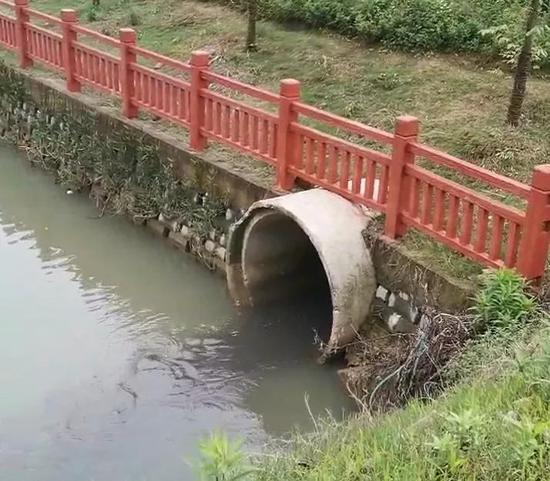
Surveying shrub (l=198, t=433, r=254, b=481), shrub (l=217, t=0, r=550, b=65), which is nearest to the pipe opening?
shrub (l=198, t=433, r=254, b=481)

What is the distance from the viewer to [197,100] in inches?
297

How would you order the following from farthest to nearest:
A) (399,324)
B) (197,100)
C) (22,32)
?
(22,32), (197,100), (399,324)

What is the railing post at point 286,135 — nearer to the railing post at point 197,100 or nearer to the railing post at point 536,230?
the railing post at point 197,100

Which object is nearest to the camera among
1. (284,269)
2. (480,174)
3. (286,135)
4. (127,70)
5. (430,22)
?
(480,174)

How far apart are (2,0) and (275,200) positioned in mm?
7248

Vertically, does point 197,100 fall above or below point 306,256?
above

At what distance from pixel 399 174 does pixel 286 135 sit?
1.22 meters

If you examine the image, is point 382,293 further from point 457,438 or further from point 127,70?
point 127,70

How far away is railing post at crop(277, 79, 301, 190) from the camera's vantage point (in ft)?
21.5

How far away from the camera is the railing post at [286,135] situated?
654 centimetres

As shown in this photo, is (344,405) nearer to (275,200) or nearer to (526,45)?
(275,200)

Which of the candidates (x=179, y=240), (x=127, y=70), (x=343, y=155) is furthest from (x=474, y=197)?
(x=127, y=70)

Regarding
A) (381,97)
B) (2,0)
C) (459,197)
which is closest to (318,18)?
(381,97)

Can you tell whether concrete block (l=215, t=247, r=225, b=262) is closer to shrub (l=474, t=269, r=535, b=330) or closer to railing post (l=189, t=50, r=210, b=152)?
railing post (l=189, t=50, r=210, b=152)
